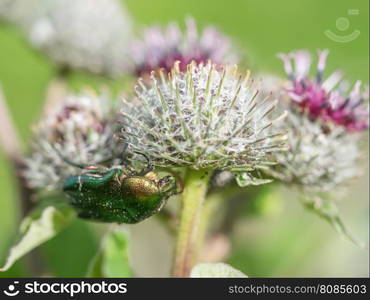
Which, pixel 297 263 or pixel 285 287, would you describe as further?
pixel 297 263

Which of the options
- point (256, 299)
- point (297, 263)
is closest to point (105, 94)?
point (256, 299)

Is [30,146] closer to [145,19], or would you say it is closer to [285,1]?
[145,19]

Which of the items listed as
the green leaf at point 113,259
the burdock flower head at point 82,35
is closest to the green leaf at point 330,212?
the green leaf at point 113,259

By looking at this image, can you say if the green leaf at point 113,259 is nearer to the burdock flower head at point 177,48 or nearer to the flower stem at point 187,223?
the flower stem at point 187,223

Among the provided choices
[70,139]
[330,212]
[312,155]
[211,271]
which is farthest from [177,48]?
[211,271]

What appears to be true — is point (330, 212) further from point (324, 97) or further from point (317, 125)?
point (324, 97)

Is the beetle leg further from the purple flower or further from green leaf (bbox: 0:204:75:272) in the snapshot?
the purple flower

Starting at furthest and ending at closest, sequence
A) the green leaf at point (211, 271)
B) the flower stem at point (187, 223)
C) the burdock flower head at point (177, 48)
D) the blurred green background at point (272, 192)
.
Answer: the blurred green background at point (272, 192)
the burdock flower head at point (177, 48)
the flower stem at point (187, 223)
the green leaf at point (211, 271)
